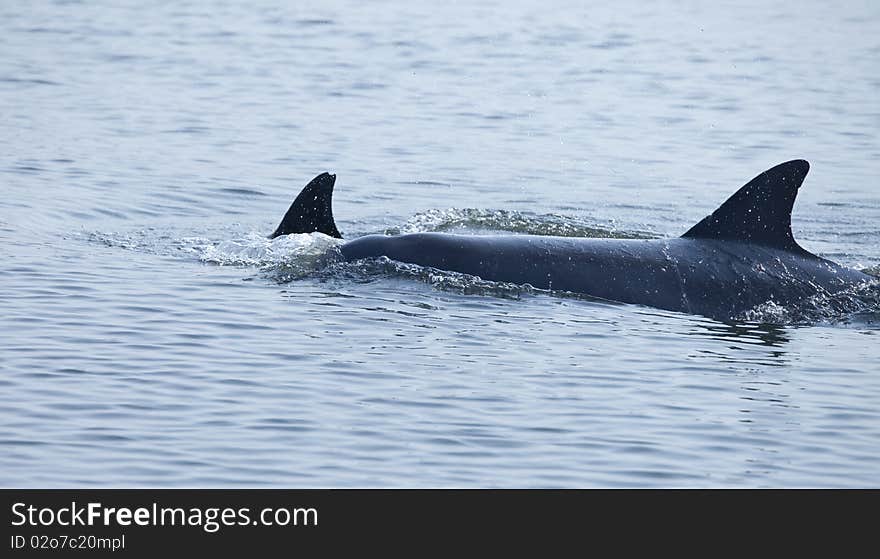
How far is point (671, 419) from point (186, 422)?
348 cm

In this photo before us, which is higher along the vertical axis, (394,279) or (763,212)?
(763,212)

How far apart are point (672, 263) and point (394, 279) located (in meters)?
2.65

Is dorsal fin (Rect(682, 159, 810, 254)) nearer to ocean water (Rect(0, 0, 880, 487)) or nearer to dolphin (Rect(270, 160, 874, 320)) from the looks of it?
dolphin (Rect(270, 160, 874, 320))

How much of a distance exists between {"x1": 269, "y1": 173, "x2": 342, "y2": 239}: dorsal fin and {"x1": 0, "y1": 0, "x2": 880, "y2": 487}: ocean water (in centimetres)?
32

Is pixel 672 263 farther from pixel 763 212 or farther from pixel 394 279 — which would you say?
pixel 394 279

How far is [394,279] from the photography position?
1561 cm

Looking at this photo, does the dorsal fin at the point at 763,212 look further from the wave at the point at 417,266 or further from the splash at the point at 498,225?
the splash at the point at 498,225

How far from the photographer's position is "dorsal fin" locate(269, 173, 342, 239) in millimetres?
17516

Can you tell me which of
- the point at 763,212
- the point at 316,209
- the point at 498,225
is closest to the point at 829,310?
the point at 763,212

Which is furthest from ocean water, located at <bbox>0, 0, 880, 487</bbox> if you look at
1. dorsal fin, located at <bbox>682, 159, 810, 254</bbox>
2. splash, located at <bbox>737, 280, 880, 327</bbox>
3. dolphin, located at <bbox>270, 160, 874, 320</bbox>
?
dorsal fin, located at <bbox>682, 159, 810, 254</bbox>

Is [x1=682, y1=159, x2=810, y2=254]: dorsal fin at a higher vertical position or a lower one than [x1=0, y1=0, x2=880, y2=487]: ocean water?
higher
